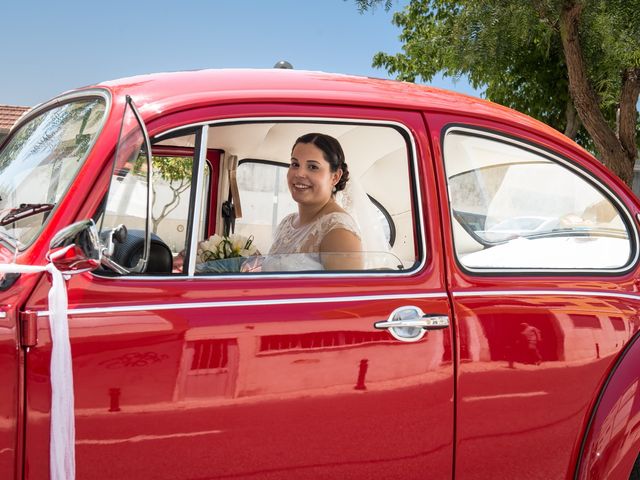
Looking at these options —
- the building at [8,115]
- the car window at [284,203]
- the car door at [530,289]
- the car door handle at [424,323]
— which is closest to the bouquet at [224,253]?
the car window at [284,203]

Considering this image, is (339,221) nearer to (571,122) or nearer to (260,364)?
(260,364)

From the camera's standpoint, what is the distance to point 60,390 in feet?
6.89

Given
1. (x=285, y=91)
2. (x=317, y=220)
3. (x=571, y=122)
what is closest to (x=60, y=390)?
(x=285, y=91)

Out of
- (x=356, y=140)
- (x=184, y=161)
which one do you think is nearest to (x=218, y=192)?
(x=184, y=161)

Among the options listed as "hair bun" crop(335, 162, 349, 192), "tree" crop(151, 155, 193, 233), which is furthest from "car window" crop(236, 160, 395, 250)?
"tree" crop(151, 155, 193, 233)

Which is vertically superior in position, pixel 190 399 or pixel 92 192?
pixel 92 192

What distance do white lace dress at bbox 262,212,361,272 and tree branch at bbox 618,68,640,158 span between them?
35.7ft

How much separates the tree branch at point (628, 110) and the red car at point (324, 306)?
1058cm

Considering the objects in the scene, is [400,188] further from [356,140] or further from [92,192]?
[92,192]

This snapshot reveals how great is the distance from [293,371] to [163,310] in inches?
16.7

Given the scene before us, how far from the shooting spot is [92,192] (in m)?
2.26

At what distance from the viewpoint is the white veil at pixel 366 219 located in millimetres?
2867

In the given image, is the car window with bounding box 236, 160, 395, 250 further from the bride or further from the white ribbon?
the white ribbon

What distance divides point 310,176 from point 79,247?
1329 millimetres
